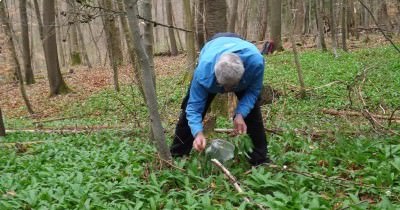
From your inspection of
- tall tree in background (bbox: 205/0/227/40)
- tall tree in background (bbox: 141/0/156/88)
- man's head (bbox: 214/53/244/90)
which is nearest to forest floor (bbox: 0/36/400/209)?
man's head (bbox: 214/53/244/90)

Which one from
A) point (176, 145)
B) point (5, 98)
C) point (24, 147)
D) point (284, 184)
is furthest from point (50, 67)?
point (284, 184)

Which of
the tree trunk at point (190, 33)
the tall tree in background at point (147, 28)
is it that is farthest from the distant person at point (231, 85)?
the tree trunk at point (190, 33)

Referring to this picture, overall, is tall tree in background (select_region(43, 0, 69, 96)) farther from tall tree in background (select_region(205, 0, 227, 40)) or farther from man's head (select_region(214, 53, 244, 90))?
man's head (select_region(214, 53, 244, 90))

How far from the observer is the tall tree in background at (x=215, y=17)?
7473 millimetres

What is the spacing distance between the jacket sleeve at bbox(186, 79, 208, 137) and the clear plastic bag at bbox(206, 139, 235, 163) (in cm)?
26

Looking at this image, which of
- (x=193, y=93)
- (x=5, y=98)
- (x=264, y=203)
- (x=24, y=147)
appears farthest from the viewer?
(x=5, y=98)

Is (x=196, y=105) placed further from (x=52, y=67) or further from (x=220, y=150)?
(x=52, y=67)

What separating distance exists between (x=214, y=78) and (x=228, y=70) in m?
0.37

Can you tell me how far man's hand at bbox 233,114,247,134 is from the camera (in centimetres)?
465

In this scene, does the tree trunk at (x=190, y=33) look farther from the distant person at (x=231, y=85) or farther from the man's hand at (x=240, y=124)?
the man's hand at (x=240, y=124)

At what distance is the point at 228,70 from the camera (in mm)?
3908

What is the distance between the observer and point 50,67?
1647 centimetres

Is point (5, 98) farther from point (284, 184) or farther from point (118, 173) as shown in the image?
point (284, 184)

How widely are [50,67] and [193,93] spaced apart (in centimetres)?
1321
